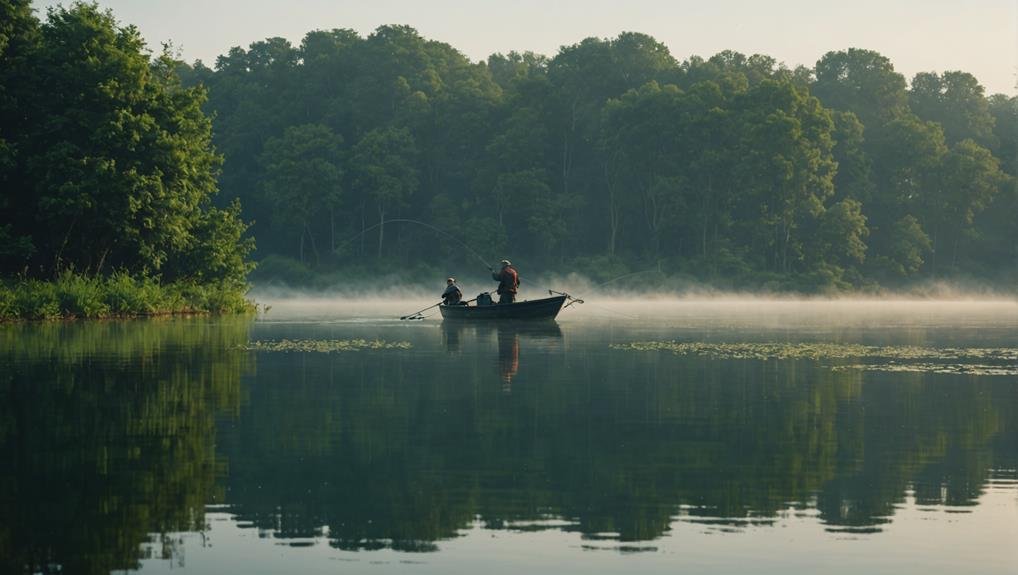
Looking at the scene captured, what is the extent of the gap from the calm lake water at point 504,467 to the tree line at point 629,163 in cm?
7838

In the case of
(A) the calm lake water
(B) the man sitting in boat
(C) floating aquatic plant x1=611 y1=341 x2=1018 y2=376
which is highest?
(B) the man sitting in boat

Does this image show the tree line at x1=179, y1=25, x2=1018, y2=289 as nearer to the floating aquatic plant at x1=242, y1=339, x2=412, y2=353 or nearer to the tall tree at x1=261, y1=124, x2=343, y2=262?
the tall tree at x1=261, y1=124, x2=343, y2=262

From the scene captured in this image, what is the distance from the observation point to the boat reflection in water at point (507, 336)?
93.1 ft

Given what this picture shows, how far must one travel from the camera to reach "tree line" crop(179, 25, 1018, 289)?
105938 mm

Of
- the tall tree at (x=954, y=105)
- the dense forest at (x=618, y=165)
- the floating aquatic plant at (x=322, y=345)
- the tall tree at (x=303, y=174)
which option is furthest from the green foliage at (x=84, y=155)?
the tall tree at (x=954, y=105)

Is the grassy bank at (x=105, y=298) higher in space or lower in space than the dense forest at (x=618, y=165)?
lower

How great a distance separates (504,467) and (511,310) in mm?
36349

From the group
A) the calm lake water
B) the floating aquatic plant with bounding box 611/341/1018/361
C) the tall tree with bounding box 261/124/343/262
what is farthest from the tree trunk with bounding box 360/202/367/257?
the calm lake water

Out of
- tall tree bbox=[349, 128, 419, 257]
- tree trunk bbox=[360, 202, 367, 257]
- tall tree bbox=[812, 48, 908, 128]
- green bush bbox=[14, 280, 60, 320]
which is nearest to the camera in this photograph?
green bush bbox=[14, 280, 60, 320]

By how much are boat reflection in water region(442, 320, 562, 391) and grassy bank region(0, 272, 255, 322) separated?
11.7 metres

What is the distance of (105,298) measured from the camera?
51281mm

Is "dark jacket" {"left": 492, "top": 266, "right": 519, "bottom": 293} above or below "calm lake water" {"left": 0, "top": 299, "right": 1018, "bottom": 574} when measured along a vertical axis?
above

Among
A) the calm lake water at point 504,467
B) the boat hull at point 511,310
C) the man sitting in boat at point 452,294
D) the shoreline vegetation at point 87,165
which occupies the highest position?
the shoreline vegetation at point 87,165

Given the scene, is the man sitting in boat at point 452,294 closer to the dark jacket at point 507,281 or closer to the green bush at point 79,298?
the dark jacket at point 507,281
